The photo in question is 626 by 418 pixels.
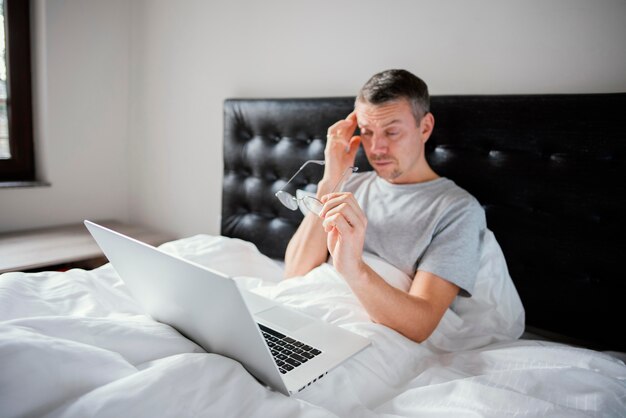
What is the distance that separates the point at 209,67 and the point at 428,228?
1.36 m

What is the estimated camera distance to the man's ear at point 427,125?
4.06 ft

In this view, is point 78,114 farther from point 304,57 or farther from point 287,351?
point 287,351

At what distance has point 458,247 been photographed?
1.09 m

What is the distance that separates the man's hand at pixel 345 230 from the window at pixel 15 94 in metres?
1.81

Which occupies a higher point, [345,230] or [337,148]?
[337,148]

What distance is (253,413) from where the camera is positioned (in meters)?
0.64

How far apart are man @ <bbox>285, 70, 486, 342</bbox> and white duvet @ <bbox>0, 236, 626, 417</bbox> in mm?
75

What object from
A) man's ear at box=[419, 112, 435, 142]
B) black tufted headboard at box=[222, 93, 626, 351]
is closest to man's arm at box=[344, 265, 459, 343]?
black tufted headboard at box=[222, 93, 626, 351]

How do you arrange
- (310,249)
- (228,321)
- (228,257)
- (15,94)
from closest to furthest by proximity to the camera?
(228,321), (310,249), (228,257), (15,94)

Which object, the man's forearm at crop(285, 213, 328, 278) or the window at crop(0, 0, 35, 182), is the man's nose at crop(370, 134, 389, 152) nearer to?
the man's forearm at crop(285, 213, 328, 278)

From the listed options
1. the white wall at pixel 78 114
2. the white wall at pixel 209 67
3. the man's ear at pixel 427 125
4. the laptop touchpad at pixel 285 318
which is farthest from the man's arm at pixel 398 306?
the white wall at pixel 78 114

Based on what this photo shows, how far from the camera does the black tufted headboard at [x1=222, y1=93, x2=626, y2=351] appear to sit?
Answer: 1.09 m

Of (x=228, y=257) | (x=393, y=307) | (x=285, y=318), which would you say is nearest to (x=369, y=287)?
(x=393, y=307)

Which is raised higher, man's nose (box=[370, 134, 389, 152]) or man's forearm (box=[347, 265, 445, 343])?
man's nose (box=[370, 134, 389, 152])
